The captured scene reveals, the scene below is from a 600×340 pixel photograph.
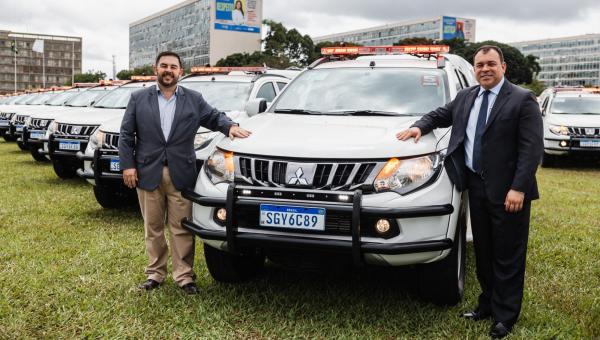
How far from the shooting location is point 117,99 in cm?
1018

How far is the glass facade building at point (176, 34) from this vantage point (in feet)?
368

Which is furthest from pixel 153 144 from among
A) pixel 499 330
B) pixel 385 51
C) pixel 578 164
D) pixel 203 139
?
pixel 578 164

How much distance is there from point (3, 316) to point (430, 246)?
8.55 feet

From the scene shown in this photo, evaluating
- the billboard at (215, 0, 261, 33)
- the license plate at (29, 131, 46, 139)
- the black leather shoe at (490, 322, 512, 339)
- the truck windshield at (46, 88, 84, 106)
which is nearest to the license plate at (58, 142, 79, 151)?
the license plate at (29, 131, 46, 139)

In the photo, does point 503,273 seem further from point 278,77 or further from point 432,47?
point 278,77

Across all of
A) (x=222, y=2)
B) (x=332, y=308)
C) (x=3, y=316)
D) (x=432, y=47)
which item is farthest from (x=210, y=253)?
(x=222, y=2)

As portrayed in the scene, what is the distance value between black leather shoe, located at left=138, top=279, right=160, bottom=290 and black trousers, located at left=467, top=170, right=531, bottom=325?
2.22 m

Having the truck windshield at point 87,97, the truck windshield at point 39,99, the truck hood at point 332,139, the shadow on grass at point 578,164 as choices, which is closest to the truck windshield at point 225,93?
the truck hood at point 332,139

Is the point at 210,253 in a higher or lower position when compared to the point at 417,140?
lower

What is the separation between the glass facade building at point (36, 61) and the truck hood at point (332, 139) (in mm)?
150351

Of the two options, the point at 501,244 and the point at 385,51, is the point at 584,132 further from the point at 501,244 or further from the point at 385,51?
the point at 501,244

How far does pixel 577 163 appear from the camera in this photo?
1368 cm

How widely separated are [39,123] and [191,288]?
870cm

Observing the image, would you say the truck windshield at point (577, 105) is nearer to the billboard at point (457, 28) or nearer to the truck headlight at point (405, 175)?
the truck headlight at point (405, 175)
